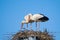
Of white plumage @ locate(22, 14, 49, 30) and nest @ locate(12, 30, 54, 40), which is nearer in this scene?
nest @ locate(12, 30, 54, 40)

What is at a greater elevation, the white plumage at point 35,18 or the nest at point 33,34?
the white plumage at point 35,18

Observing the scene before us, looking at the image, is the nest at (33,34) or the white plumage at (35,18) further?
the white plumage at (35,18)

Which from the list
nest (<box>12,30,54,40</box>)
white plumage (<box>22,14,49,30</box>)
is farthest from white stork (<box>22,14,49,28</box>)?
nest (<box>12,30,54,40</box>)

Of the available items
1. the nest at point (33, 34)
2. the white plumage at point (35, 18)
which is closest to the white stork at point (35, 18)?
the white plumage at point (35, 18)

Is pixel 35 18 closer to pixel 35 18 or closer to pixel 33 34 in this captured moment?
pixel 35 18

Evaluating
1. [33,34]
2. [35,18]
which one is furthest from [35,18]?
[33,34]

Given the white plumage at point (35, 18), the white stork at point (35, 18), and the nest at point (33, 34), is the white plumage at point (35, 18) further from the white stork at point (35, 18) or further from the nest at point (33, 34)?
the nest at point (33, 34)

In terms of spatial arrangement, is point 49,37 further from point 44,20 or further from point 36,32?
point 44,20

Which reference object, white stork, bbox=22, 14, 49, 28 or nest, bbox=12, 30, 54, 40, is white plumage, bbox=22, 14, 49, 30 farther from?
nest, bbox=12, 30, 54, 40

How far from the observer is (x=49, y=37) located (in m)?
9.79

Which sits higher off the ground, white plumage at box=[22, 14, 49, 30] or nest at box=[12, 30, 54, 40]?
white plumage at box=[22, 14, 49, 30]

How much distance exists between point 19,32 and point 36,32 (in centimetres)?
66

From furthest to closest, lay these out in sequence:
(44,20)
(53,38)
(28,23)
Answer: (28,23), (44,20), (53,38)

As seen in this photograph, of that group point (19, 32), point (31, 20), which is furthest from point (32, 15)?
point (19, 32)
